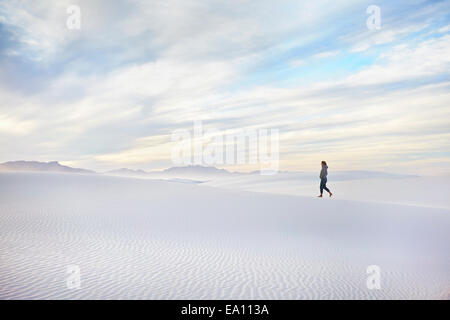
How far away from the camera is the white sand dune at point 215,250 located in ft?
17.0

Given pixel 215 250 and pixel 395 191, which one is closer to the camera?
pixel 215 250

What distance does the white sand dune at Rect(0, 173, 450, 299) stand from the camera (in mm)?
5191

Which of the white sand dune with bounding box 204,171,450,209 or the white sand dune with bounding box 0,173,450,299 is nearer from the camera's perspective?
A: the white sand dune with bounding box 0,173,450,299

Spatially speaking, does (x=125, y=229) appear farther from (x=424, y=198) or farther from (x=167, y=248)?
(x=424, y=198)

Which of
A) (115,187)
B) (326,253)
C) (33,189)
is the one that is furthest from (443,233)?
(33,189)

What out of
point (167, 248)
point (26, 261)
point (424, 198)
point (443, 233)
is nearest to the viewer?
point (26, 261)

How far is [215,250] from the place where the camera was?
7340 millimetres

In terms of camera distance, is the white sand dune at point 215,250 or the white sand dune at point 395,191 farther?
the white sand dune at point 395,191

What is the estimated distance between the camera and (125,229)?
9055 mm
